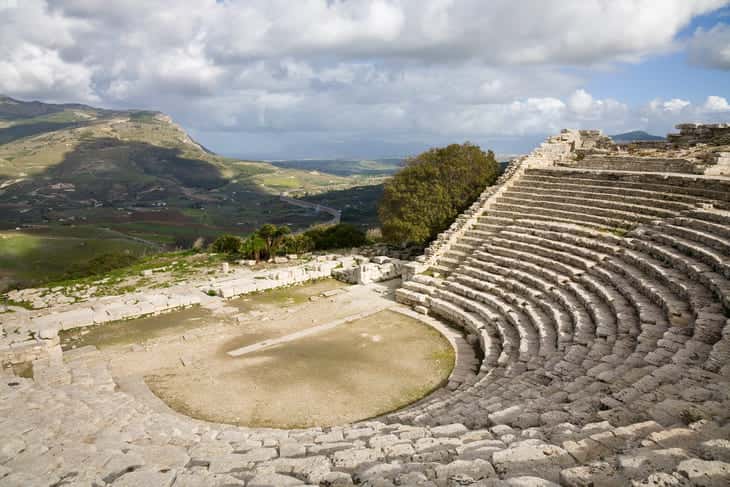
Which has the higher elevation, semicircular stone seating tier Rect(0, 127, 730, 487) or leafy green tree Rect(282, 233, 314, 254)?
semicircular stone seating tier Rect(0, 127, 730, 487)

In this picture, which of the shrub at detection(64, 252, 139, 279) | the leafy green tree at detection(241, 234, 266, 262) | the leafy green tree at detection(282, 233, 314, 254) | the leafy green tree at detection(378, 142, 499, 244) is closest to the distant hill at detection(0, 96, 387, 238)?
the shrub at detection(64, 252, 139, 279)

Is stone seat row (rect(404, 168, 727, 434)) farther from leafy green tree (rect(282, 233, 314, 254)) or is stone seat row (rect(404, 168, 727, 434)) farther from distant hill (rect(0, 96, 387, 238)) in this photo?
distant hill (rect(0, 96, 387, 238))

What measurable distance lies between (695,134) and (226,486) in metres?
32.2

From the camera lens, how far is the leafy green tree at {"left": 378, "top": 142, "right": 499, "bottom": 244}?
24.0m

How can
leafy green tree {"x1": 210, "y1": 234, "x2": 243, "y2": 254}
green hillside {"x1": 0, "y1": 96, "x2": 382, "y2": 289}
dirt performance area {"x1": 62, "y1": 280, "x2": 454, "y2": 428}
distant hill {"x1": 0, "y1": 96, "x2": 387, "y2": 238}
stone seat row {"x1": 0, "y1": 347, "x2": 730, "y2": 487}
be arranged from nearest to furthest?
stone seat row {"x1": 0, "y1": 347, "x2": 730, "y2": 487}
dirt performance area {"x1": 62, "y1": 280, "x2": 454, "y2": 428}
leafy green tree {"x1": 210, "y1": 234, "x2": 243, "y2": 254}
green hillside {"x1": 0, "y1": 96, "x2": 382, "y2": 289}
distant hill {"x1": 0, "y1": 96, "x2": 387, "y2": 238}

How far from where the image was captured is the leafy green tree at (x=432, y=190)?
2405 centimetres

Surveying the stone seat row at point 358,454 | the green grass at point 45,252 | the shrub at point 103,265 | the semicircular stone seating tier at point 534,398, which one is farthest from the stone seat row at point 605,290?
the green grass at point 45,252

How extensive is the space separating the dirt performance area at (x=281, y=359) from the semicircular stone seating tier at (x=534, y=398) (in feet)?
3.01

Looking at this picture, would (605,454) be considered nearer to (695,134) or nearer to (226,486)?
(226,486)

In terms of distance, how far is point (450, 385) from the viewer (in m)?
11.7

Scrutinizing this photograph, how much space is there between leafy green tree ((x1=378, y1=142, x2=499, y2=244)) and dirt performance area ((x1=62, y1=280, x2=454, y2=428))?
20.4 feet

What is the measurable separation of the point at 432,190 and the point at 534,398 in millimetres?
17425

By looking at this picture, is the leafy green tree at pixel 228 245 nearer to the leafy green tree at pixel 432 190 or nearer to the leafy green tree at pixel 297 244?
the leafy green tree at pixel 297 244

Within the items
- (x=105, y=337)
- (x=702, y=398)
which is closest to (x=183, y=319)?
(x=105, y=337)
